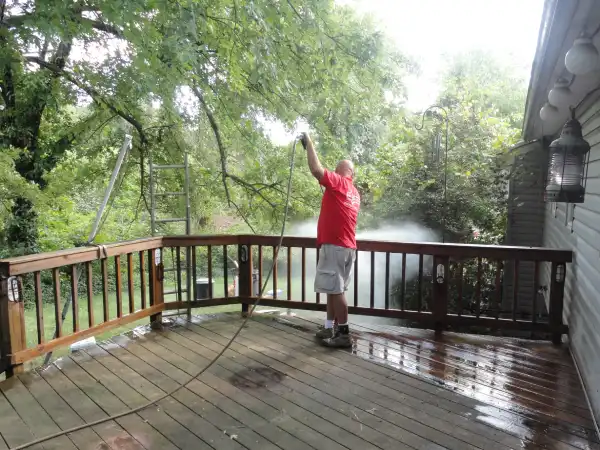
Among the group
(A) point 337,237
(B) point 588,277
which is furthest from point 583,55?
(A) point 337,237

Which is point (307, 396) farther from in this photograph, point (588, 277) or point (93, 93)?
point (93, 93)

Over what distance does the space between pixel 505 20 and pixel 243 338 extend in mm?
18532

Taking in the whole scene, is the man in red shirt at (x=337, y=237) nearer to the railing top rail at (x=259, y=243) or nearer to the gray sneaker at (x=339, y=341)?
the gray sneaker at (x=339, y=341)

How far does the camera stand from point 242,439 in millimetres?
2125

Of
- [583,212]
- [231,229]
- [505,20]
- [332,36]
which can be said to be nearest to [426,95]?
[505,20]

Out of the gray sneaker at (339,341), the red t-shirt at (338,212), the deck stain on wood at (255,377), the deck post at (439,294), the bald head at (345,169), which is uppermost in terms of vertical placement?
the bald head at (345,169)

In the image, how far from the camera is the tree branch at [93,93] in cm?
521

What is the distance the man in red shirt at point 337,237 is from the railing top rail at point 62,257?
1.57 meters

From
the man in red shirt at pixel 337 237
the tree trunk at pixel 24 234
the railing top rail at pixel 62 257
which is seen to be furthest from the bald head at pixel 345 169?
the tree trunk at pixel 24 234

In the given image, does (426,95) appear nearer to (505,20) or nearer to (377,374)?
(505,20)

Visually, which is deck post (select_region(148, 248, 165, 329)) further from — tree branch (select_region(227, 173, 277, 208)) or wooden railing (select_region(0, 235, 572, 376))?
tree branch (select_region(227, 173, 277, 208))

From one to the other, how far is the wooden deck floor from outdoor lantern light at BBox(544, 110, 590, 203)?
121 centimetres

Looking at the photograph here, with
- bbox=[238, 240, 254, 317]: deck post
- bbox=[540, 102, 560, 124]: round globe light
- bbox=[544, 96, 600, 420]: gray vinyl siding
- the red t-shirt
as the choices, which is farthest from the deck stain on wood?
bbox=[540, 102, 560, 124]: round globe light

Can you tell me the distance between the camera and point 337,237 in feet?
10.5
